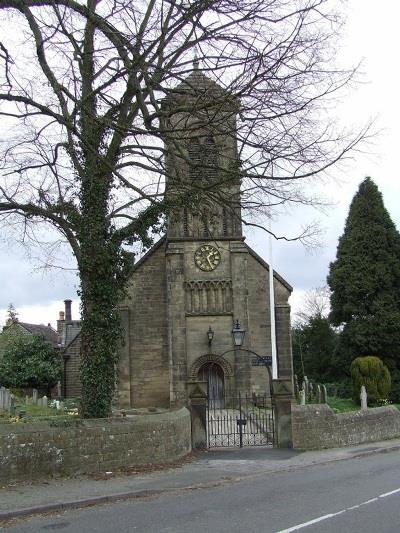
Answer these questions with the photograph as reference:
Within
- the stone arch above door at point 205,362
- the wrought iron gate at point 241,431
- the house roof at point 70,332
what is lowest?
the wrought iron gate at point 241,431

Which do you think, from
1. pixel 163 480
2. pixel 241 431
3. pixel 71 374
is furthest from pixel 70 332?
pixel 163 480

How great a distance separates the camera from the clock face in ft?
98.3

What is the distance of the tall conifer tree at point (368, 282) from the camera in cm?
3291

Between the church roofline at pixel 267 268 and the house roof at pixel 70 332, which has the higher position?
the church roofline at pixel 267 268

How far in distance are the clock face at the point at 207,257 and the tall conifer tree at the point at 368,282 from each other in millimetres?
8913

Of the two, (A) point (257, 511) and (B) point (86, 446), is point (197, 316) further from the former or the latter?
(A) point (257, 511)

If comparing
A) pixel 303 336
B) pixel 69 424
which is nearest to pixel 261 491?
pixel 69 424

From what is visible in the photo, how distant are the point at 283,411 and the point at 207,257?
1491cm

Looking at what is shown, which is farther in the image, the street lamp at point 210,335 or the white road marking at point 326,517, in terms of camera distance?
the street lamp at point 210,335

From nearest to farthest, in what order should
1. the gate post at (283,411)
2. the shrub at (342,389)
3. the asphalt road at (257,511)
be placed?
the asphalt road at (257,511) → the gate post at (283,411) → the shrub at (342,389)

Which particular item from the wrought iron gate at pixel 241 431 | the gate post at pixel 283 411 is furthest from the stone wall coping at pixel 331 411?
the wrought iron gate at pixel 241 431

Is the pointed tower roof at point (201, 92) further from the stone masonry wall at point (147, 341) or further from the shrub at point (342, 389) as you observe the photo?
the shrub at point (342, 389)

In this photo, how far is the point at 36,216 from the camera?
47.3ft

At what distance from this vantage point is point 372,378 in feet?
94.5
